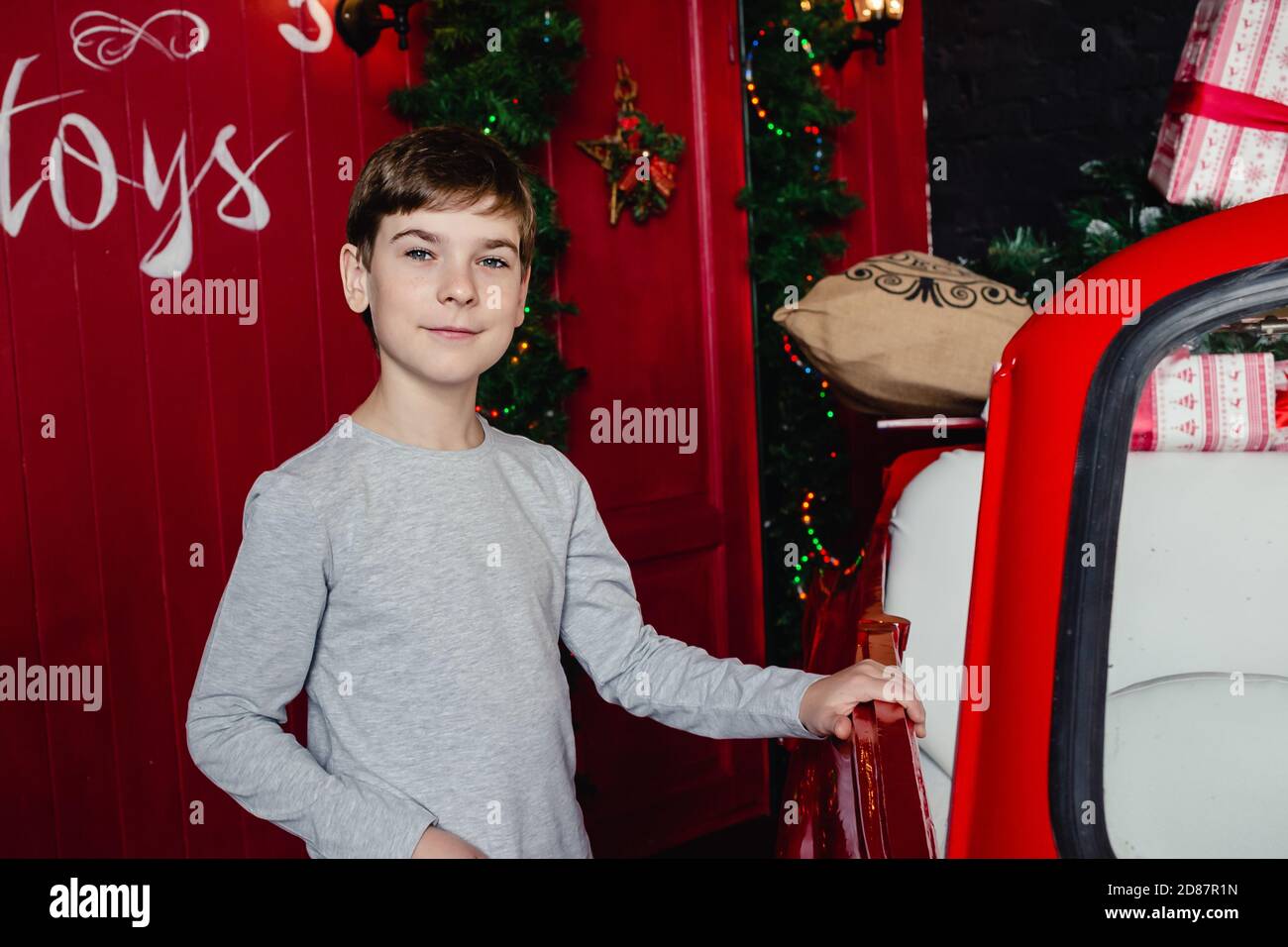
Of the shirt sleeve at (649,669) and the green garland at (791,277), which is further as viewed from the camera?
the green garland at (791,277)

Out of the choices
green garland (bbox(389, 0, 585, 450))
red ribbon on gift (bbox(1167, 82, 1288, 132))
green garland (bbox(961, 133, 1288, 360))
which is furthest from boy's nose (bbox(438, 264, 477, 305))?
red ribbon on gift (bbox(1167, 82, 1288, 132))

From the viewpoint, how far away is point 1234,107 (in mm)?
2434

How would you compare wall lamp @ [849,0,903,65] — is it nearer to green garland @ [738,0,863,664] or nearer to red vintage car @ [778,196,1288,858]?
green garland @ [738,0,863,664]

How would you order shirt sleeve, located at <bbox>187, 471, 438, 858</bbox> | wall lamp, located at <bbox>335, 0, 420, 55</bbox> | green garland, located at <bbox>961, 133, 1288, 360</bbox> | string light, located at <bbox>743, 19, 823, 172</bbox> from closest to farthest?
shirt sleeve, located at <bbox>187, 471, 438, 858</bbox>
wall lamp, located at <bbox>335, 0, 420, 55</bbox>
green garland, located at <bbox>961, 133, 1288, 360</bbox>
string light, located at <bbox>743, 19, 823, 172</bbox>

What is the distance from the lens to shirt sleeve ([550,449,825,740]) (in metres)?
1.17

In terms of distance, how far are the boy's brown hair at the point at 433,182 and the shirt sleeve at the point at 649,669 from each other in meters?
0.35

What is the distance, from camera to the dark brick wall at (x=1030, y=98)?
3533mm

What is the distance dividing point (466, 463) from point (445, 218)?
0.28 metres

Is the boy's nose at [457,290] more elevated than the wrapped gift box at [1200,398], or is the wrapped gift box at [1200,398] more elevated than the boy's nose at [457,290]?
the boy's nose at [457,290]

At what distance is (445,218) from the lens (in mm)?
1225

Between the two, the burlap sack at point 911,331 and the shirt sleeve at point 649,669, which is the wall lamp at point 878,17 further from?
the shirt sleeve at point 649,669
